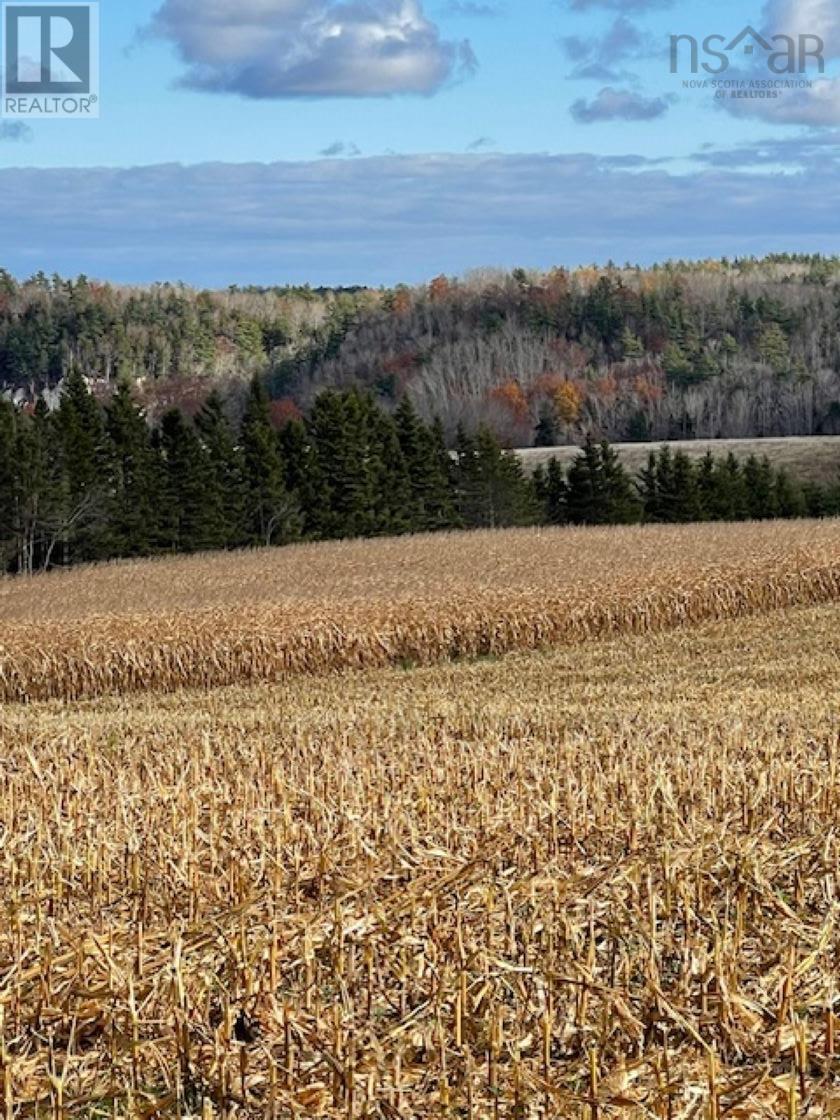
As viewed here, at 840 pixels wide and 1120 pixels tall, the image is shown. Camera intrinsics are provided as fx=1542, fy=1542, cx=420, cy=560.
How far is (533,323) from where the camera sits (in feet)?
502

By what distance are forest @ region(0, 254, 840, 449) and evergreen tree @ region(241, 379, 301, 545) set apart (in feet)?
228

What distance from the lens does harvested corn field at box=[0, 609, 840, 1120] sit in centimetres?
536

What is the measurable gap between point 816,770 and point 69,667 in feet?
53.5

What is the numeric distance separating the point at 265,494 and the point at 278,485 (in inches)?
25.8

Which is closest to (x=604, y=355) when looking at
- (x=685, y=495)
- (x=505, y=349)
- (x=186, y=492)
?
(x=505, y=349)

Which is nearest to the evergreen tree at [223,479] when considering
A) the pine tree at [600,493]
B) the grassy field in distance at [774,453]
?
the pine tree at [600,493]

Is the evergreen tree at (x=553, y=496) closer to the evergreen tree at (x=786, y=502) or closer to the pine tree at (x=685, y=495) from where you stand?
the pine tree at (x=685, y=495)

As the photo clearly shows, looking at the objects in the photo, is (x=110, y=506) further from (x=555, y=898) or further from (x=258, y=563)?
(x=555, y=898)

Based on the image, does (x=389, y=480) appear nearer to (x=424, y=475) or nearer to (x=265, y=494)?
(x=424, y=475)

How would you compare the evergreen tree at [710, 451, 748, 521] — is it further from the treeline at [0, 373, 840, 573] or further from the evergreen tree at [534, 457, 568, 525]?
the evergreen tree at [534, 457, 568, 525]

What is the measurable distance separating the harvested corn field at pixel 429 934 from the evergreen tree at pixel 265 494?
38516 millimetres

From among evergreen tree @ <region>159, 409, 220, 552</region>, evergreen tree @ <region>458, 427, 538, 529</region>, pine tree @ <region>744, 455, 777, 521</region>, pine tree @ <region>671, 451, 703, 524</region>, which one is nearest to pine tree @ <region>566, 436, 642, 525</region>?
pine tree @ <region>671, 451, 703, 524</region>

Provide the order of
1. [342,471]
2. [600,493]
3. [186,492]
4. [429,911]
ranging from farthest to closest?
[600,493]
[342,471]
[186,492]
[429,911]

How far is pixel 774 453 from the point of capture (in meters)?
93.9
